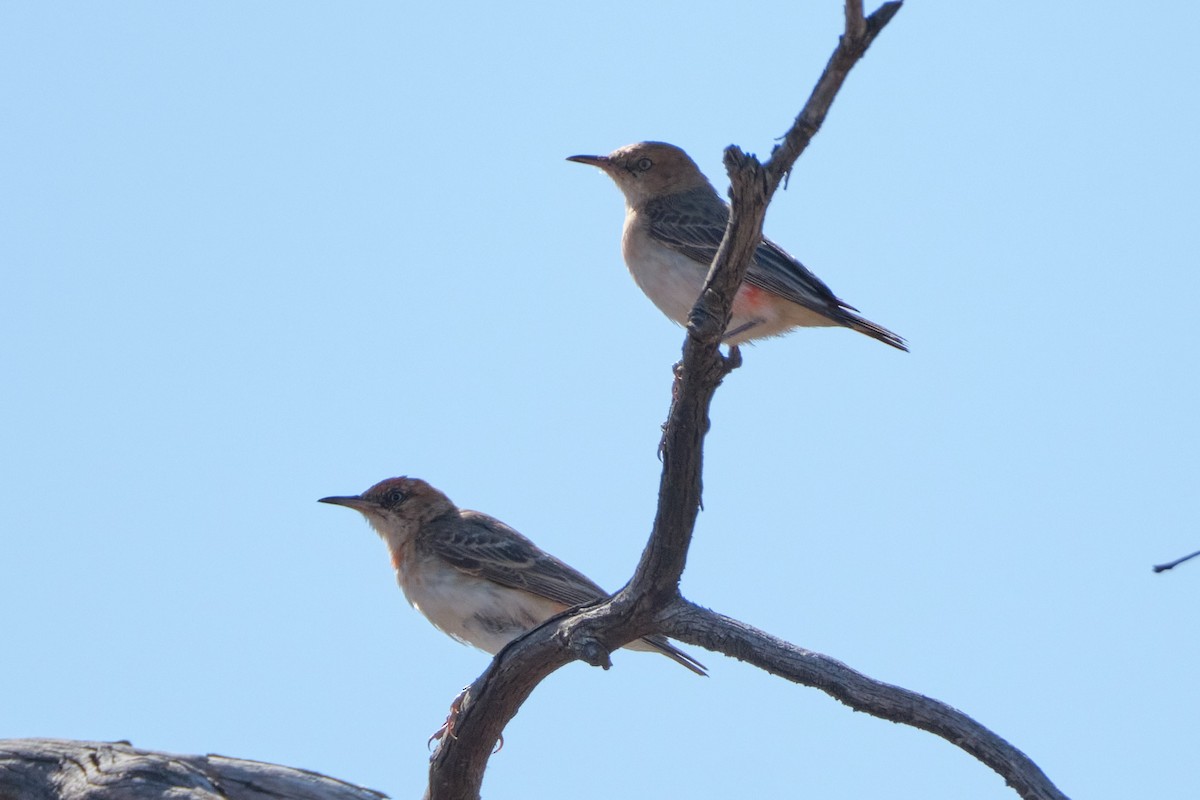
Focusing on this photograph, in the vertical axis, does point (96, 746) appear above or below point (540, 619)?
below

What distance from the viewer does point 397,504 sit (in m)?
11.2

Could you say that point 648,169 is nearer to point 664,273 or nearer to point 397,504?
point 664,273

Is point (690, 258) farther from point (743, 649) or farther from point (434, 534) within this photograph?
point (743, 649)

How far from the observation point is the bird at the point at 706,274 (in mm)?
9836

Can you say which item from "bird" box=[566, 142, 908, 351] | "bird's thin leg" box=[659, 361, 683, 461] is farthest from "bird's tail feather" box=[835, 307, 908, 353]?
"bird's thin leg" box=[659, 361, 683, 461]

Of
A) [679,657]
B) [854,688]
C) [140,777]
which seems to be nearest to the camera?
[854,688]

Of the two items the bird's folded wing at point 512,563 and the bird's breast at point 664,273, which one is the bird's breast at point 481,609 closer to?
the bird's folded wing at point 512,563

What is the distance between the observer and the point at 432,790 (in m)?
7.13

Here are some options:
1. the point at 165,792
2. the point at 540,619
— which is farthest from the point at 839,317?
the point at 165,792

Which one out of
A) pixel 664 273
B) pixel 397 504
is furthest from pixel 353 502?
pixel 664 273

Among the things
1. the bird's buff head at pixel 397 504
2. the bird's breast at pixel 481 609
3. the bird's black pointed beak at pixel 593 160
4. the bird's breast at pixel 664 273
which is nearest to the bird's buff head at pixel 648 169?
the bird's black pointed beak at pixel 593 160

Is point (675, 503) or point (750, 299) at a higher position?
point (750, 299)

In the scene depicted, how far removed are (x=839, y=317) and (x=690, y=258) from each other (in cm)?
114

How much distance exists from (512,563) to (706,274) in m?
2.52
